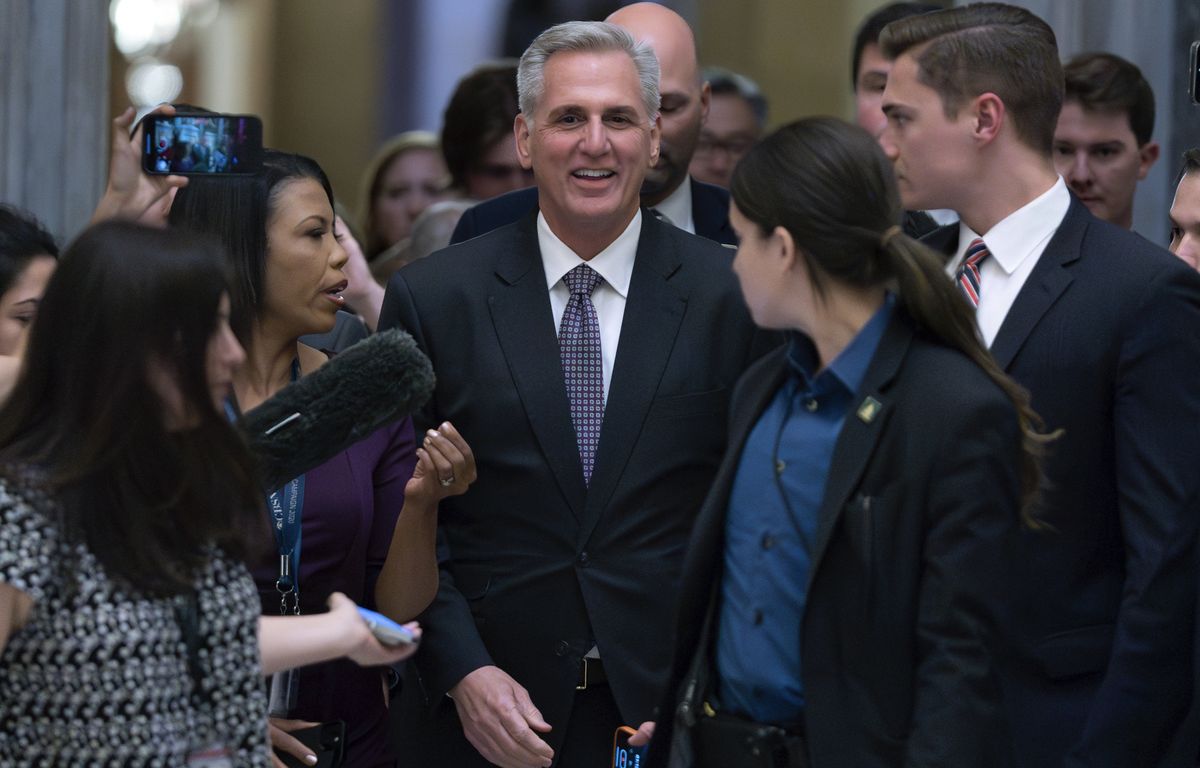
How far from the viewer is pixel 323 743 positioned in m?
3.43

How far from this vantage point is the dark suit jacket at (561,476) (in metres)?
3.54

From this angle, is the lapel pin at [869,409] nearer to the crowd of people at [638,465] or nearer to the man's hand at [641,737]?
the crowd of people at [638,465]

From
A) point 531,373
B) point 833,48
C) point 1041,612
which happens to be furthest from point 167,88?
point 1041,612

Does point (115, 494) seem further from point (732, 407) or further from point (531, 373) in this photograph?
point (531, 373)

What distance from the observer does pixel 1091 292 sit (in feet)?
10.4

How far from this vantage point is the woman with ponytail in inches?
104

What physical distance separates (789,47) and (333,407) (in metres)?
9.79

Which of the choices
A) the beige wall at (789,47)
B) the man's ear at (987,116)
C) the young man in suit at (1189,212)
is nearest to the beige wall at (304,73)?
the beige wall at (789,47)

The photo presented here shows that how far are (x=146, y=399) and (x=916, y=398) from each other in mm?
1120

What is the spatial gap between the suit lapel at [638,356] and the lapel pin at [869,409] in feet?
2.92

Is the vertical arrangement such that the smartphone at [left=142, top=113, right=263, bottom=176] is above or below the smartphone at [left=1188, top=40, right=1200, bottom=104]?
below

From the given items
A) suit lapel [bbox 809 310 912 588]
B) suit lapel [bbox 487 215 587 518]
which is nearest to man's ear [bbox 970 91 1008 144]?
suit lapel [bbox 809 310 912 588]

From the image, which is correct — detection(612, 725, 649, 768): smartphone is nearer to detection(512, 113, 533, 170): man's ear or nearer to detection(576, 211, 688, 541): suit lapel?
detection(576, 211, 688, 541): suit lapel

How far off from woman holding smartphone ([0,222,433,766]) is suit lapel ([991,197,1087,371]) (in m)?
1.28
